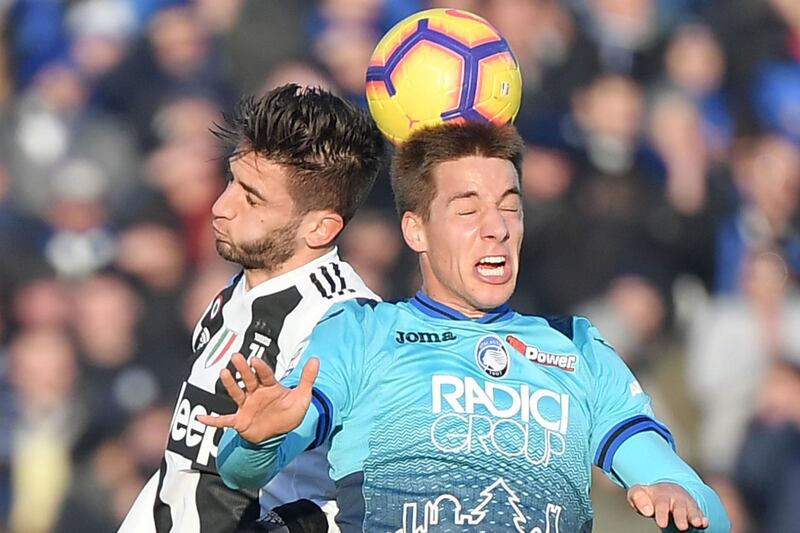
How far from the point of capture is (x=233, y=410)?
414 centimetres

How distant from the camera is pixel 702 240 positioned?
25.6ft

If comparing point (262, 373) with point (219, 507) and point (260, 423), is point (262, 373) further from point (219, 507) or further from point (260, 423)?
point (219, 507)

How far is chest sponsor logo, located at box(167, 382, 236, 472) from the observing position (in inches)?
162

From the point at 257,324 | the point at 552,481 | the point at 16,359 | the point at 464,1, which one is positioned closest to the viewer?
the point at 552,481

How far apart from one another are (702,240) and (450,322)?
4255 mm

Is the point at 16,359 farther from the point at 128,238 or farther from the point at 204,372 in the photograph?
the point at 204,372

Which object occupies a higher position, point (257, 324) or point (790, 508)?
point (790, 508)

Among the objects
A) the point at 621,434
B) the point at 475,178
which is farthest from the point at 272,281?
the point at 621,434

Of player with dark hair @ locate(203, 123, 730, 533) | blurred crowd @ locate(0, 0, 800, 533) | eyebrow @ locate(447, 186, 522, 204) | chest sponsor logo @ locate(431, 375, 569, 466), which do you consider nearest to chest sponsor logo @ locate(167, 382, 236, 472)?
player with dark hair @ locate(203, 123, 730, 533)

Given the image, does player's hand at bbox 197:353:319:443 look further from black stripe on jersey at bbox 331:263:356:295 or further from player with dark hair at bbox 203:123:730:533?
black stripe on jersey at bbox 331:263:356:295

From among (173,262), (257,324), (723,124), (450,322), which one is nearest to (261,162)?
(257,324)

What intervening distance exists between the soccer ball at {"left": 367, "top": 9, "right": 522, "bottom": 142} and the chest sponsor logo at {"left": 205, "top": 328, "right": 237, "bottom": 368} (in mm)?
761

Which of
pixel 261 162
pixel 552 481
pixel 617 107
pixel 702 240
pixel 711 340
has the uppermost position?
pixel 617 107

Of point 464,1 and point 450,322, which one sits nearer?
point 450,322
